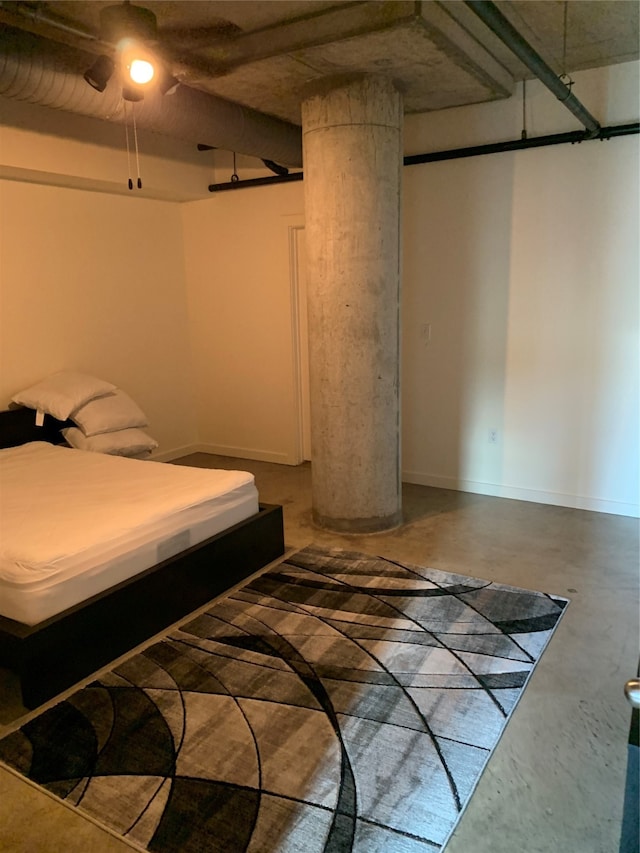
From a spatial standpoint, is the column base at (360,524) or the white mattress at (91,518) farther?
the column base at (360,524)

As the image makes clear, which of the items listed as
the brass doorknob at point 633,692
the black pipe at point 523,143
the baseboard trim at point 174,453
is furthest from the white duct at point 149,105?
the brass doorknob at point 633,692

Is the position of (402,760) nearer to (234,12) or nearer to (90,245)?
(234,12)

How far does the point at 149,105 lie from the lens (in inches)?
139

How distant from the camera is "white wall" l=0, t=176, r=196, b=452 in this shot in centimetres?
443

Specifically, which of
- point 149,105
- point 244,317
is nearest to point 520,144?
point 149,105

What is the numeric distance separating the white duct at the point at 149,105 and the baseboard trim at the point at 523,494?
2603 millimetres

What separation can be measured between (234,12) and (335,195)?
3.34 ft

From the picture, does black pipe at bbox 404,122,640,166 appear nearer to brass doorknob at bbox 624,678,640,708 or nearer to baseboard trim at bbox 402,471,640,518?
baseboard trim at bbox 402,471,640,518

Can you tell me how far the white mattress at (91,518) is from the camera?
2.44 meters

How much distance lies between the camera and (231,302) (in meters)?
5.63

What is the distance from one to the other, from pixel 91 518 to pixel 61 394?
1.76 metres

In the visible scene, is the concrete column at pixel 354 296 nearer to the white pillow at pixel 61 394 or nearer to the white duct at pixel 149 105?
the white duct at pixel 149 105

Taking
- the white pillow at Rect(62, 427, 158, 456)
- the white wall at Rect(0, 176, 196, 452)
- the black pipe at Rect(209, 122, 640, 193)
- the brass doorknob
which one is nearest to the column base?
the white pillow at Rect(62, 427, 158, 456)

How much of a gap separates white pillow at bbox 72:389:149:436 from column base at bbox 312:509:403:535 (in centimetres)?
154
